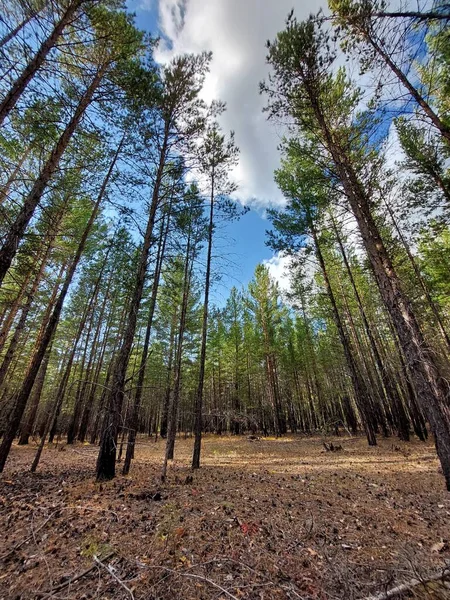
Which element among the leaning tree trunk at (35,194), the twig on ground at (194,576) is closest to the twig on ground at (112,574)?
the twig on ground at (194,576)

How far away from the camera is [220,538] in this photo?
11.2ft

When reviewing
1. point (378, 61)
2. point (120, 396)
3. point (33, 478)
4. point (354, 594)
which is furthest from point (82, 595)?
point (378, 61)

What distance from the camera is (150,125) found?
23.6ft

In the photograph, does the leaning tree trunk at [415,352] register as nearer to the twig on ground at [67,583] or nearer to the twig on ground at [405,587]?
the twig on ground at [405,587]

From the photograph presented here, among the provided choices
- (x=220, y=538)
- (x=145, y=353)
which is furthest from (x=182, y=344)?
(x=220, y=538)

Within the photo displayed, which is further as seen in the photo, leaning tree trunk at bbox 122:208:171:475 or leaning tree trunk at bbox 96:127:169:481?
leaning tree trunk at bbox 122:208:171:475

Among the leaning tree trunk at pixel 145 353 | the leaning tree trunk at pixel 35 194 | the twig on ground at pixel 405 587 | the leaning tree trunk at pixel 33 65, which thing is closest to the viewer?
the twig on ground at pixel 405 587

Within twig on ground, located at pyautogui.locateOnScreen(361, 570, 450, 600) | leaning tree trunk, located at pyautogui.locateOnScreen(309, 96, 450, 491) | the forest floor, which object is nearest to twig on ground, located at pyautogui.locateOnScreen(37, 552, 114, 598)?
the forest floor

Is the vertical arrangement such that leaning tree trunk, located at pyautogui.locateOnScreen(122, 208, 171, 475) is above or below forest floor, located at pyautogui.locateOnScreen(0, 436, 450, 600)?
above

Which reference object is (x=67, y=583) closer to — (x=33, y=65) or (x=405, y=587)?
(x=405, y=587)

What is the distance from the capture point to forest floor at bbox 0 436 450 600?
2.50 meters

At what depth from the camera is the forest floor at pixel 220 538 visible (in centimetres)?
250

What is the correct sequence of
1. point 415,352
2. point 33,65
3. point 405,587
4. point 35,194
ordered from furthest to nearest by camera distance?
point 415,352 → point 33,65 → point 35,194 → point 405,587

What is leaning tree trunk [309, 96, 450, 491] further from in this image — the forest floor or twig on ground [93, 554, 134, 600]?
twig on ground [93, 554, 134, 600]
